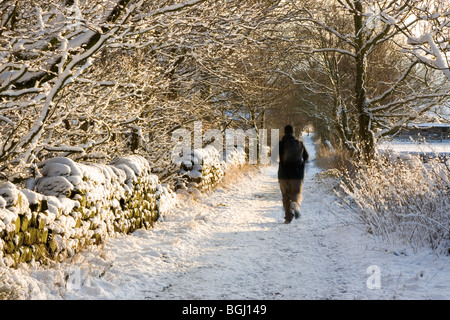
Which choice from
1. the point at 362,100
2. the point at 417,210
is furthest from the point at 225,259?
the point at 362,100

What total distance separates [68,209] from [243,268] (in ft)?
8.32

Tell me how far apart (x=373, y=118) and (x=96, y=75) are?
7.52 m

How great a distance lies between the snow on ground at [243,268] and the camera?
14.3ft

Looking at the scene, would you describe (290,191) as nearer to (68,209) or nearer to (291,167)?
(291,167)

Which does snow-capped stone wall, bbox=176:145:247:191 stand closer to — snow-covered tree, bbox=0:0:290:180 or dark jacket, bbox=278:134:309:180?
snow-covered tree, bbox=0:0:290:180

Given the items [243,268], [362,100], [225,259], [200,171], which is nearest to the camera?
[243,268]

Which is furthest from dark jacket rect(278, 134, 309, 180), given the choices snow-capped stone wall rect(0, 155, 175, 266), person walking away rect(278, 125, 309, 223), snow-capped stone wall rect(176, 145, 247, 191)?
snow-capped stone wall rect(0, 155, 175, 266)

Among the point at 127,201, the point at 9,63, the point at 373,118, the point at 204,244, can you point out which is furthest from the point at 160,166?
the point at 9,63

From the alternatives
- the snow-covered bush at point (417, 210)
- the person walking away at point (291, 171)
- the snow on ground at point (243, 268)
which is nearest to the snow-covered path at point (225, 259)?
the snow on ground at point (243, 268)

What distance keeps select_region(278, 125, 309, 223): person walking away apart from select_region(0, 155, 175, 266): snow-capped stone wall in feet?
10.3

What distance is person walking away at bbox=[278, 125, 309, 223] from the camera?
8.84 m

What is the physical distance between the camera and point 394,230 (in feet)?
21.4

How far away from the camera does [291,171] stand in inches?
351
